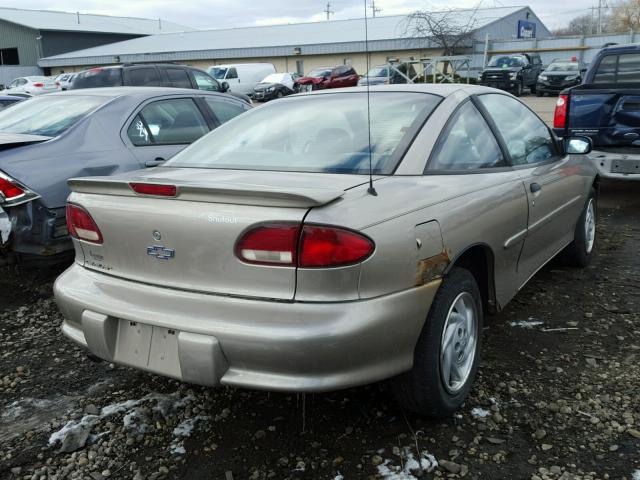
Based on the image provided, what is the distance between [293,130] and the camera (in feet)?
10.7

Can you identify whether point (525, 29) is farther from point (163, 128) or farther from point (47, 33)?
point (163, 128)

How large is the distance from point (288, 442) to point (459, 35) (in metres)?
34.0

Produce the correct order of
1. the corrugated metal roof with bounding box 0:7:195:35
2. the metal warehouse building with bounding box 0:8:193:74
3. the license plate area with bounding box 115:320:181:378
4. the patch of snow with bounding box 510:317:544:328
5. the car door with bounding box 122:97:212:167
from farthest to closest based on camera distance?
the corrugated metal roof with bounding box 0:7:195:35
the metal warehouse building with bounding box 0:8:193:74
the car door with bounding box 122:97:212:167
the patch of snow with bounding box 510:317:544:328
the license plate area with bounding box 115:320:181:378

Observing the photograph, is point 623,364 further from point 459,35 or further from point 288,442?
point 459,35

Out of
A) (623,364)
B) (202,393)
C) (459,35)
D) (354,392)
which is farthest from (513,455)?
(459,35)

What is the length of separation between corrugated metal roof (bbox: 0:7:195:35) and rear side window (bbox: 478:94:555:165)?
5800cm

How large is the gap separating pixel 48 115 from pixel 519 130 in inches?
147

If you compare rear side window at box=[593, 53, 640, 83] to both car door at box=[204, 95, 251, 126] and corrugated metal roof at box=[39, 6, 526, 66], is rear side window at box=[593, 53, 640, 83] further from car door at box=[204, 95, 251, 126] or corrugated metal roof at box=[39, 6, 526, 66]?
corrugated metal roof at box=[39, 6, 526, 66]

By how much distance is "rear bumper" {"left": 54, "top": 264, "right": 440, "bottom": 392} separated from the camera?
219 cm

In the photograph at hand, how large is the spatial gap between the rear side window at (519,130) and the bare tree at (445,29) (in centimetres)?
2758

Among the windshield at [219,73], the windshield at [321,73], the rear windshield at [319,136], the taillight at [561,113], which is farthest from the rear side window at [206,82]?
the windshield at [219,73]

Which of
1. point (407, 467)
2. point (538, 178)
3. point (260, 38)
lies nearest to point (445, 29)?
point (260, 38)

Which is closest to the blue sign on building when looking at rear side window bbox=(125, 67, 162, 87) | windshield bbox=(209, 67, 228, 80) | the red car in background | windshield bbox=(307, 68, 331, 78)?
the red car in background

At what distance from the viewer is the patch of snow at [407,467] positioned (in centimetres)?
241
